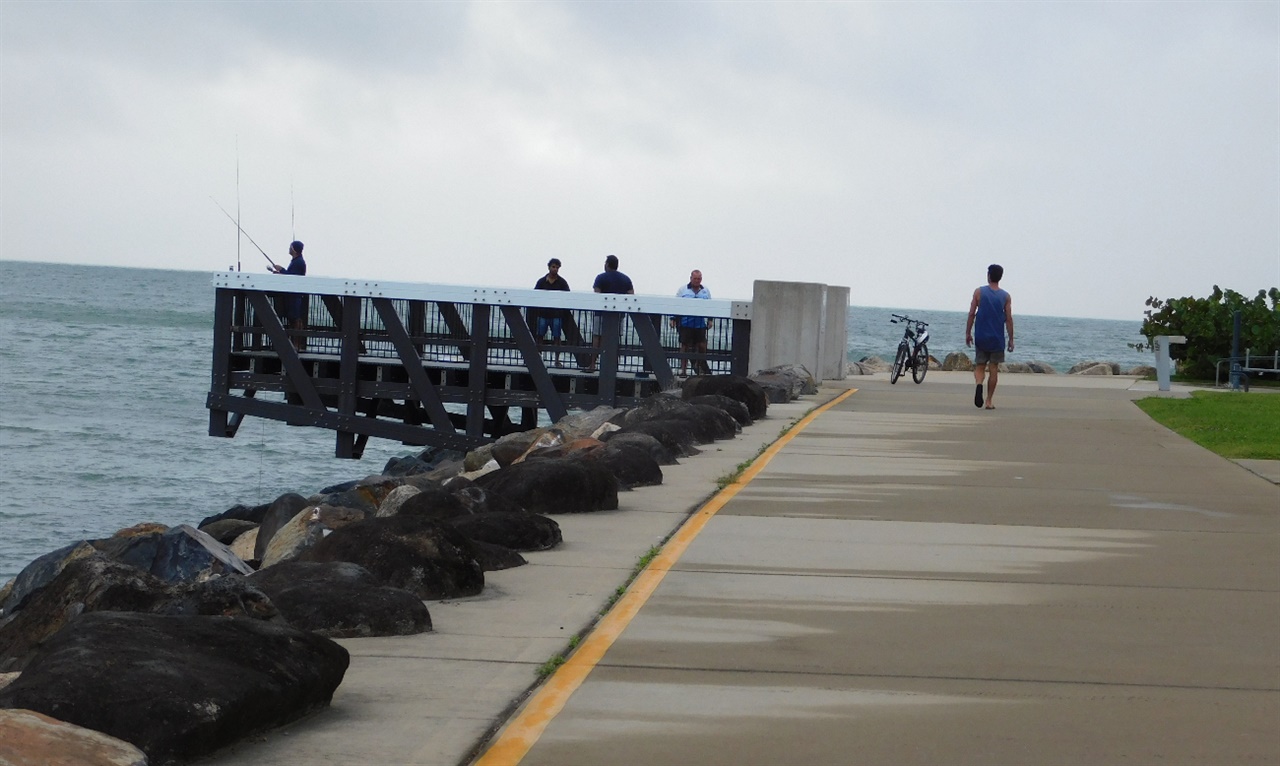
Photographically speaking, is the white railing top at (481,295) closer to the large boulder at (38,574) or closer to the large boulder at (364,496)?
the large boulder at (364,496)

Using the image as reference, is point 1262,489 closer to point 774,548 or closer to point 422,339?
point 774,548

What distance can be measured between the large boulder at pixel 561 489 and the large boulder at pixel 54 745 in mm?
6344

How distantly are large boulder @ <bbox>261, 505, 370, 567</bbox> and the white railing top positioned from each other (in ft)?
38.3

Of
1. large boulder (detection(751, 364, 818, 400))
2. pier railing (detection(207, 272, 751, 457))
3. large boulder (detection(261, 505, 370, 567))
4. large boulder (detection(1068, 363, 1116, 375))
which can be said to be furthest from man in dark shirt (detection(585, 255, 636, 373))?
large boulder (detection(1068, 363, 1116, 375))

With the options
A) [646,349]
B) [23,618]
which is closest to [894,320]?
[646,349]

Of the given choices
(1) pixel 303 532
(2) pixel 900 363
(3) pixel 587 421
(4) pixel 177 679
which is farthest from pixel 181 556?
(2) pixel 900 363

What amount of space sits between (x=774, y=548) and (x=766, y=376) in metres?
12.9

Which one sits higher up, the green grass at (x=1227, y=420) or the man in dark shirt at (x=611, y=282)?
the man in dark shirt at (x=611, y=282)

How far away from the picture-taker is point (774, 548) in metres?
9.56

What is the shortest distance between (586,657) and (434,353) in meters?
21.6

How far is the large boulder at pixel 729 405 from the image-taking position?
17.5 metres

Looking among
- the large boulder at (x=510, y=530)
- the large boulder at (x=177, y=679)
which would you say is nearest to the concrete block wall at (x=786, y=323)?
the large boulder at (x=510, y=530)

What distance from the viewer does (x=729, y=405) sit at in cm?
1762

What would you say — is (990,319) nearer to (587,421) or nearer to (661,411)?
(587,421)
